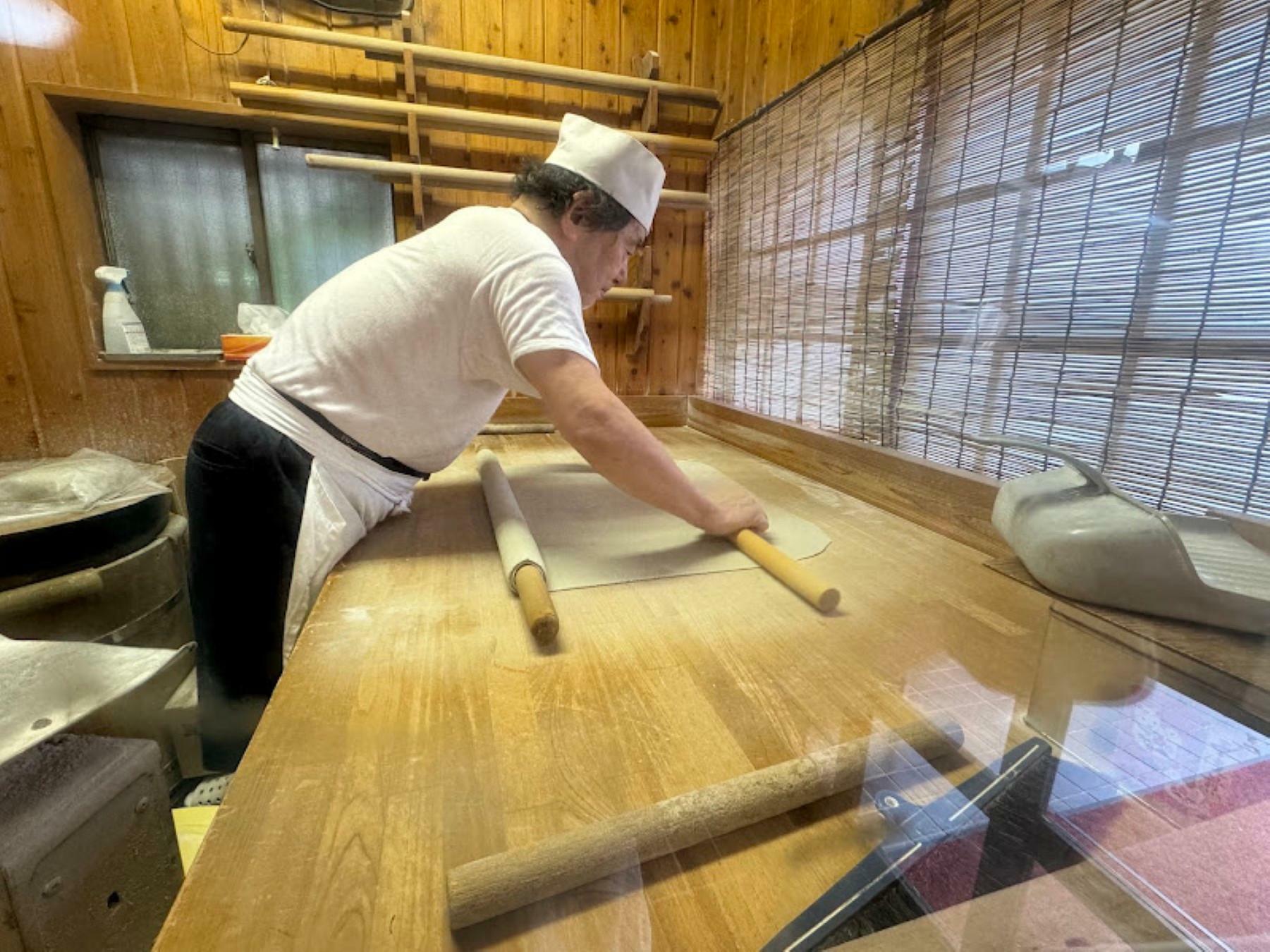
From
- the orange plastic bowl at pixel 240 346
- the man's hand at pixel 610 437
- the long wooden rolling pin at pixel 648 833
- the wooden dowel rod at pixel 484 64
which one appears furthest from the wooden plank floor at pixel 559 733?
the wooden dowel rod at pixel 484 64

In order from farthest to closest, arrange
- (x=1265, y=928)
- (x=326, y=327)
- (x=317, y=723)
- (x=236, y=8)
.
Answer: (x=236, y=8) < (x=326, y=327) < (x=317, y=723) < (x=1265, y=928)

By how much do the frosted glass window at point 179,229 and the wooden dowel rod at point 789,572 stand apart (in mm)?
2107

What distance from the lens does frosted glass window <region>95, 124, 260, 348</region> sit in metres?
1.96

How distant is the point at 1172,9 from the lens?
74 centimetres

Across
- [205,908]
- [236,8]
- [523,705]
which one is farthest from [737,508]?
[236,8]

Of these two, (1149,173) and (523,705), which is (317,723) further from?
(1149,173)

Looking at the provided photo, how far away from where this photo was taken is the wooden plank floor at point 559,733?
0.33 m

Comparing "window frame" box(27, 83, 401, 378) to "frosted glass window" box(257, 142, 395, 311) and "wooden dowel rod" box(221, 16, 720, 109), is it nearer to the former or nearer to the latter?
"frosted glass window" box(257, 142, 395, 311)

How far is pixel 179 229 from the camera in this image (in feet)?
6.60

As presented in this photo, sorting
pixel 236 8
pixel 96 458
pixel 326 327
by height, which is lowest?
pixel 96 458

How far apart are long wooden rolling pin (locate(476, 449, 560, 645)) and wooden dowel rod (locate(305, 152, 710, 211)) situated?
4.07 ft

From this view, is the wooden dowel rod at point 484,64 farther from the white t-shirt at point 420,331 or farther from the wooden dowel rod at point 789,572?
the wooden dowel rod at point 789,572

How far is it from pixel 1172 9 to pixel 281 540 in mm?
1411

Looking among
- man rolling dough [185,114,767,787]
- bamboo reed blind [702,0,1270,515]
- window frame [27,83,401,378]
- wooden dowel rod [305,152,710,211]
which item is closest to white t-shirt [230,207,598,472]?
man rolling dough [185,114,767,787]
